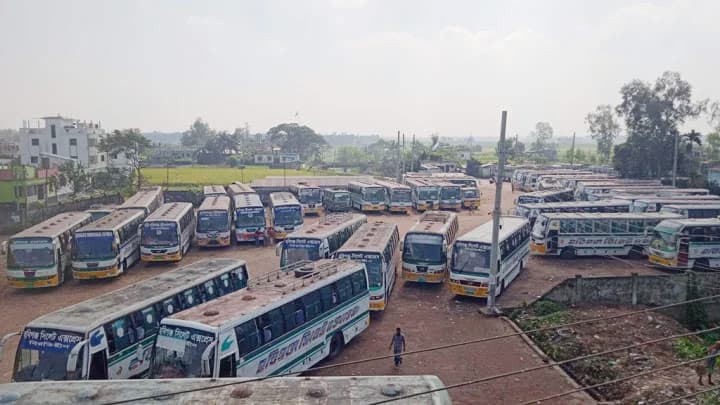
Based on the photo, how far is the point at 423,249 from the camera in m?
19.5

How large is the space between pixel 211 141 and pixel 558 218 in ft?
276

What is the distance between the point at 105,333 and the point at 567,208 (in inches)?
940

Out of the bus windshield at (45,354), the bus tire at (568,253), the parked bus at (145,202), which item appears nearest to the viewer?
the bus windshield at (45,354)

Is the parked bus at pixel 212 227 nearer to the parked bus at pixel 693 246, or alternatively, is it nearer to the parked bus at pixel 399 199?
the parked bus at pixel 399 199

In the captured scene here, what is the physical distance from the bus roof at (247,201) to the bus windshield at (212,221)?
1547mm

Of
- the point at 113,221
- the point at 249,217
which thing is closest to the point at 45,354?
the point at 113,221

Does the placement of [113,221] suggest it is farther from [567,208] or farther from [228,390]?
[567,208]

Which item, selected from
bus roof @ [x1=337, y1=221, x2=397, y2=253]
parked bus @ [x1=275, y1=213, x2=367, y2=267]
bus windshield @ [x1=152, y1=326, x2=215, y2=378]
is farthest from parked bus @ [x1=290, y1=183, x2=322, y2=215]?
bus windshield @ [x1=152, y1=326, x2=215, y2=378]

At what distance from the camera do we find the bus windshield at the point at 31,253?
1927 cm

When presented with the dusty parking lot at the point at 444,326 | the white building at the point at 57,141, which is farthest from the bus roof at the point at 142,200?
the white building at the point at 57,141

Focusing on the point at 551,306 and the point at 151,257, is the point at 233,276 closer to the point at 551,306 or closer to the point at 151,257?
the point at 151,257

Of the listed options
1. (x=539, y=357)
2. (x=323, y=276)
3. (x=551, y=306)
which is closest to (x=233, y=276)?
(x=323, y=276)

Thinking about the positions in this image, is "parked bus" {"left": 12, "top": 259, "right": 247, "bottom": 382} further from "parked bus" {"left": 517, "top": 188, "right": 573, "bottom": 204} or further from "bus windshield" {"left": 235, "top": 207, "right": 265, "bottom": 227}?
"parked bus" {"left": 517, "top": 188, "right": 573, "bottom": 204}

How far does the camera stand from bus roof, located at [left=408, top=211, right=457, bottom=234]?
19.9 metres
